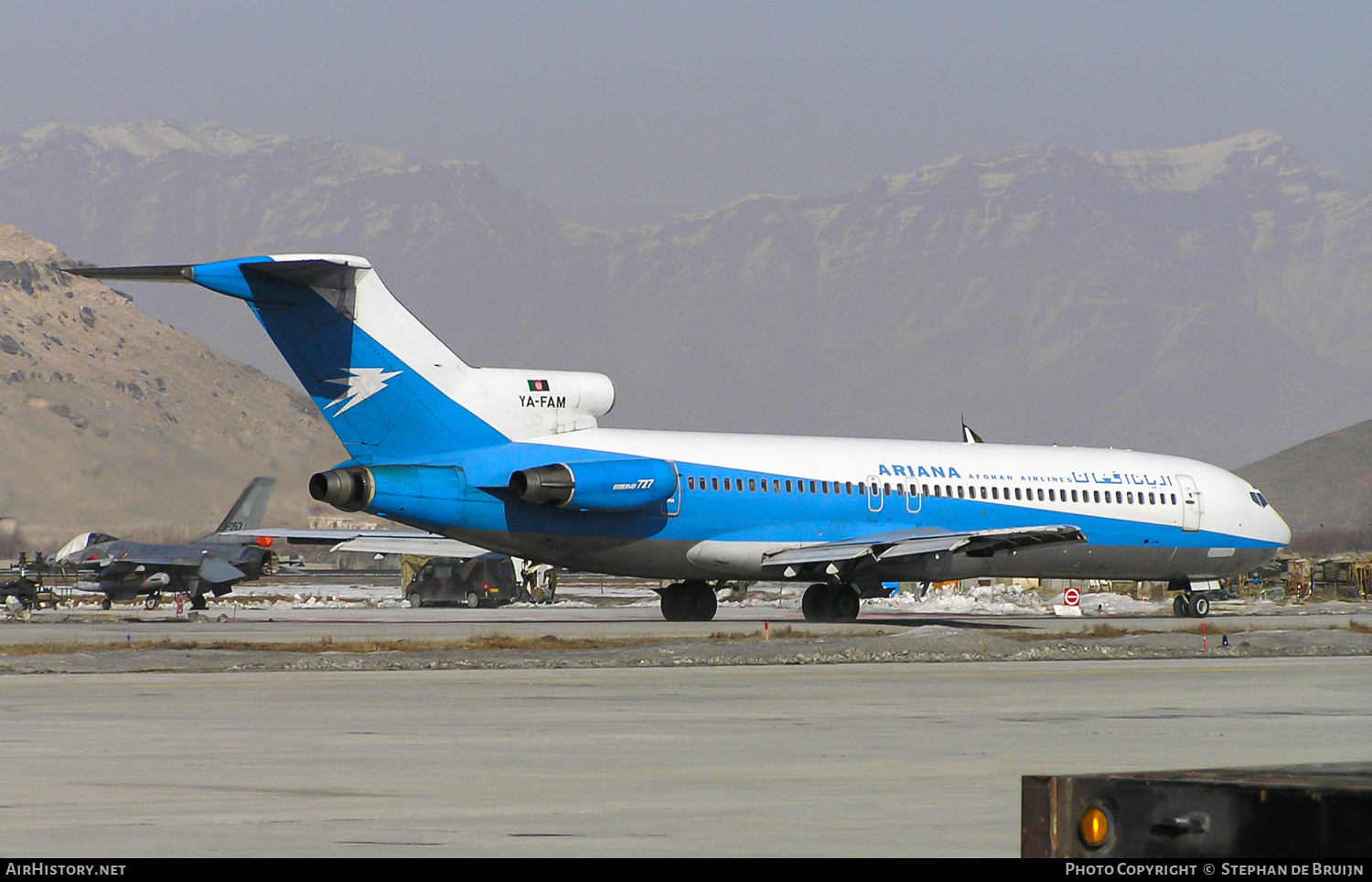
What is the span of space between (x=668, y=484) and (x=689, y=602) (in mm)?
5727

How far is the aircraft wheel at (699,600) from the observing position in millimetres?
40344

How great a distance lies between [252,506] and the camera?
60.8 metres

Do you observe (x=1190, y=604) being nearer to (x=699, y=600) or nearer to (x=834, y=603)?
(x=834, y=603)

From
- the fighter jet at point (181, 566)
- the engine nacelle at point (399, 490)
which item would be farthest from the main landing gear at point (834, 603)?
the fighter jet at point (181, 566)

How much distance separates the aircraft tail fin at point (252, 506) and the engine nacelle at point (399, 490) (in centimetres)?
2760

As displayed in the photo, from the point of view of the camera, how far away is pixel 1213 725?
54.5 ft

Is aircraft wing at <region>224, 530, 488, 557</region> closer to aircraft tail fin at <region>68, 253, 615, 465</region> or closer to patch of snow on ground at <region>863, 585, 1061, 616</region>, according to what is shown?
aircraft tail fin at <region>68, 253, 615, 465</region>

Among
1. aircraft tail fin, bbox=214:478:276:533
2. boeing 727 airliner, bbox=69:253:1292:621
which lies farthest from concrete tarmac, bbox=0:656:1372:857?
aircraft tail fin, bbox=214:478:276:533

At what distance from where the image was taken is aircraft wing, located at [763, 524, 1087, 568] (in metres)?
36.1

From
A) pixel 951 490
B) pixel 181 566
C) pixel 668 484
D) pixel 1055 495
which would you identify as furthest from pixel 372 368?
pixel 181 566
